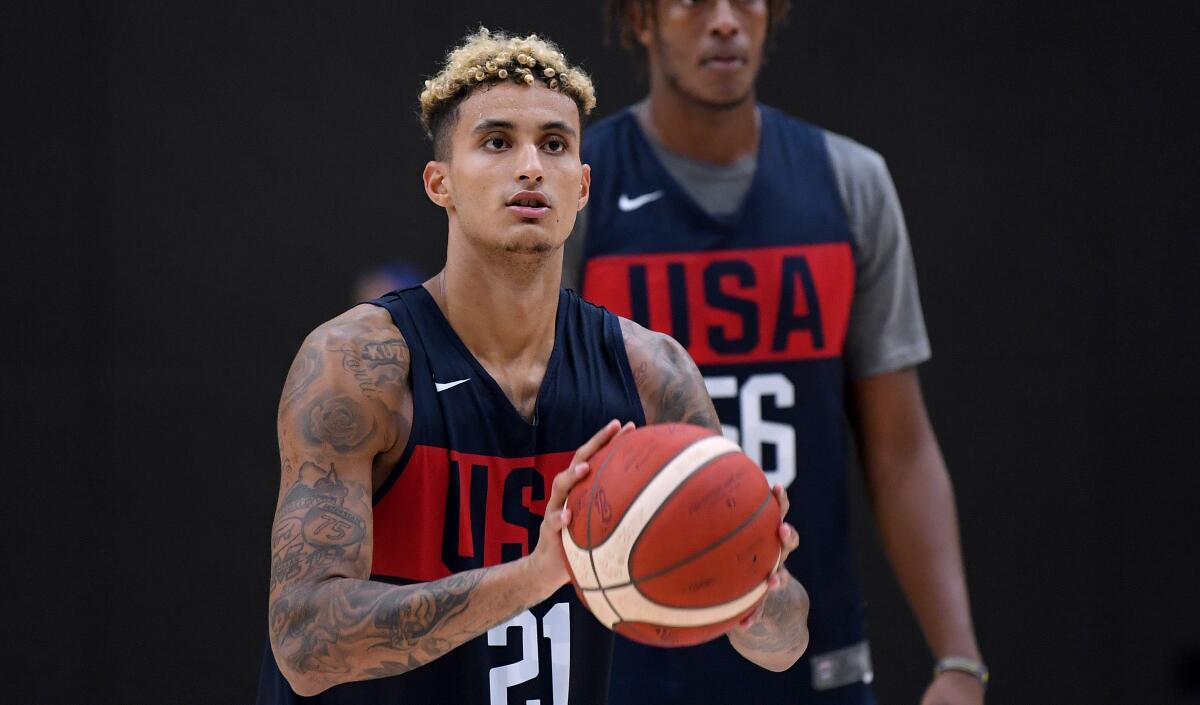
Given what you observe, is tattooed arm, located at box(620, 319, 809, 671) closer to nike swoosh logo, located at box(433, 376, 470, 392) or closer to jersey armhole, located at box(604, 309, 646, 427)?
jersey armhole, located at box(604, 309, 646, 427)

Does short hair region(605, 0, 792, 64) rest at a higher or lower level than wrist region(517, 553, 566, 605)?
higher

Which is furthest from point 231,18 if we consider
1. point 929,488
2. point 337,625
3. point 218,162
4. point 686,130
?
point 337,625

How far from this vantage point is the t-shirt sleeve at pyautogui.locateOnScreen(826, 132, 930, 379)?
362 centimetres

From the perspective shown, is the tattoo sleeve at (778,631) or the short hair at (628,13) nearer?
Result: the tattoo sleeve at (778,631)

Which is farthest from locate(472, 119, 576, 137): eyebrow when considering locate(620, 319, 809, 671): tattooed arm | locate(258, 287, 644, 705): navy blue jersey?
locate(620, 319, 809, 671): tattooed arm

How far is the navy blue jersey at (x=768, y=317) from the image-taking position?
3537mm

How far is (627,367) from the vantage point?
108 inches

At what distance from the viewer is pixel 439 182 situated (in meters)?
2.69

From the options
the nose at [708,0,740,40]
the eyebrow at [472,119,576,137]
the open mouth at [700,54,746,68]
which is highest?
the nose at [708,0,740,40]

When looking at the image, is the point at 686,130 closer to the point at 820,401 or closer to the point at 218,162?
the point at 820,401

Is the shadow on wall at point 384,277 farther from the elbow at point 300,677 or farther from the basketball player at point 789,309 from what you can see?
the elbow at point 300,677

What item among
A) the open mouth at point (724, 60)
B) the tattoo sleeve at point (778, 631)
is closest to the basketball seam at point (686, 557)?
the tattoo sleeve at point (778, 631)

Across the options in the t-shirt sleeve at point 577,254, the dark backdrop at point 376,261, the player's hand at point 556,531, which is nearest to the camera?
the player's hand at point 556,531

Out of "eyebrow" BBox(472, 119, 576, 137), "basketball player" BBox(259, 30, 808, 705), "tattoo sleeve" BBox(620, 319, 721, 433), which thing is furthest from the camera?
"tattoo sleeve" BBox(620, 319, 721, 433)
